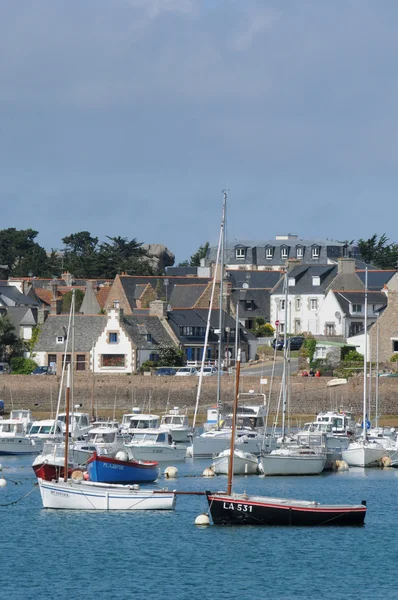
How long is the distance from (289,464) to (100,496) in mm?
11341

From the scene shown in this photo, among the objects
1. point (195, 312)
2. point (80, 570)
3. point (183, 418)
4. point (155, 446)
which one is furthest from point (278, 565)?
point (195, 312)

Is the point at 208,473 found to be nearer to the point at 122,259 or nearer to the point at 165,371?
the point at 165,371

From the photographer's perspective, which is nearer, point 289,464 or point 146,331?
point 289,464

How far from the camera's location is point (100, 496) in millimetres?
38719

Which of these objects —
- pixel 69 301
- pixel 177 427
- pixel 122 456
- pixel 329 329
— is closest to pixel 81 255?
pixel 69 301

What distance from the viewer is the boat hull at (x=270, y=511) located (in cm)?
3634

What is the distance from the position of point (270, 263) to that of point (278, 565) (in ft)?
321

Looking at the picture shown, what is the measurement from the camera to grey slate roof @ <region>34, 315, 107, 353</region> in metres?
81.0

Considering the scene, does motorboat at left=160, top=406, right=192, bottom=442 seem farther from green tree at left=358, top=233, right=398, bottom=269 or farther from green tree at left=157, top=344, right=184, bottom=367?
green tree at left=358, top=233, right=398, bottom=269

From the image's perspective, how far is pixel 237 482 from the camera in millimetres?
47219

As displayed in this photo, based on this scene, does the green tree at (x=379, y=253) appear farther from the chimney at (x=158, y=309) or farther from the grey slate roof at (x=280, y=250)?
the chimney at (x=158, y=309)

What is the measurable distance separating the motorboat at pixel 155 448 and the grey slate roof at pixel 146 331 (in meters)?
26.7

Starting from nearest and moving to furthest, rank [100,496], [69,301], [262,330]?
[100,496] → [262,330] → [69,301]

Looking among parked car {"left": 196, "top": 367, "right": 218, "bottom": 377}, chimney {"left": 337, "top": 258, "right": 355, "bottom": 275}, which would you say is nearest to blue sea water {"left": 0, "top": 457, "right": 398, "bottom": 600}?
parked car {"left": 196, "top": 367, "right": 218, "bottom": 377}
